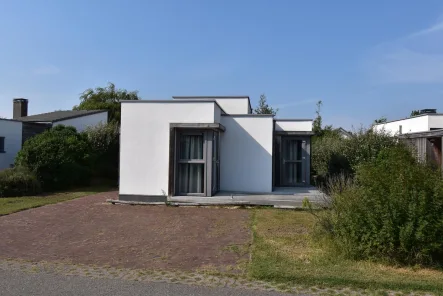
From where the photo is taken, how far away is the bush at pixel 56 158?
18.3m

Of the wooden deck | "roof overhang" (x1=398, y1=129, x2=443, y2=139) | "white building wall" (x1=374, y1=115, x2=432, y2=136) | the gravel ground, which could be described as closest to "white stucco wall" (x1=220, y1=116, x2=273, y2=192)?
the wooden deck

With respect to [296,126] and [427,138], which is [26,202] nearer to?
[296,126]

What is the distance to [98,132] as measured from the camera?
72.3 ft

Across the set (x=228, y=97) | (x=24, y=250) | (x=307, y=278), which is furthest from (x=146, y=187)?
(x=307, y=278)

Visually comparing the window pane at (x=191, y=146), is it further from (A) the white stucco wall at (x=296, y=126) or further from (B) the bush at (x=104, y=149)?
(B) the bush at (x=104, y=149)

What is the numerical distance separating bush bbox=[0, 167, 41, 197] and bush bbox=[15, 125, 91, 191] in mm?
769

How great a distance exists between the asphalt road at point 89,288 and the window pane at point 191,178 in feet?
26.4

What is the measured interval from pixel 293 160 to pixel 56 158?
10.8 m

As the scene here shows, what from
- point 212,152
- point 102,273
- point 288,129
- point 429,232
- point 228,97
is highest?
point 228,97

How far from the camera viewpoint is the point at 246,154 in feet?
51.1

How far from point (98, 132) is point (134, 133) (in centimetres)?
897

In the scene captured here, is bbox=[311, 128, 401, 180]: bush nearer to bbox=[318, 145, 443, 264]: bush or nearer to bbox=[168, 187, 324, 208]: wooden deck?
bbox=[168, 187, 324, 208]: wooden deck

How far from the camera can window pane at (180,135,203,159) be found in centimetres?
1372

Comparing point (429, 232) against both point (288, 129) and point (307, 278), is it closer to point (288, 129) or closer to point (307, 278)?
point (307, 278)
